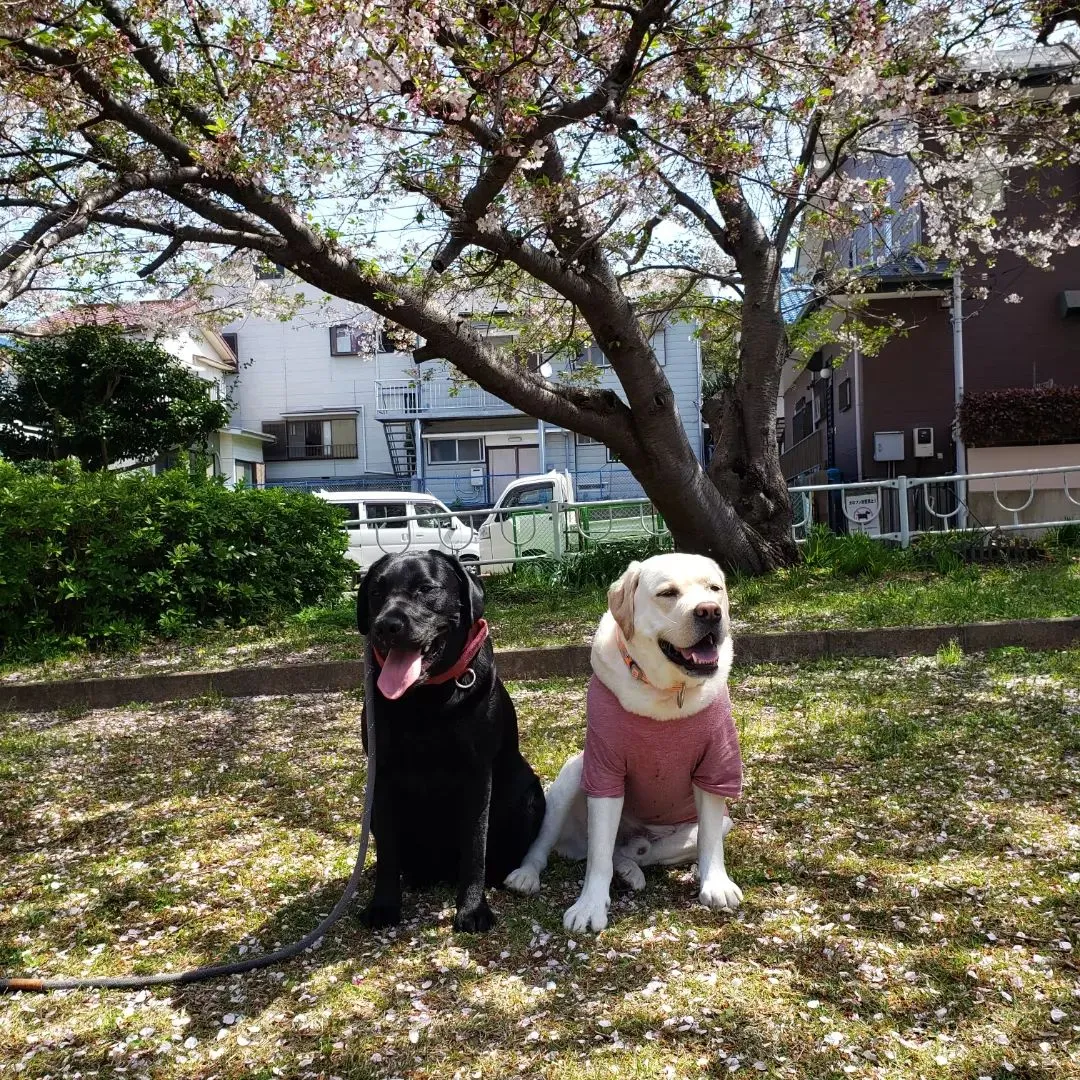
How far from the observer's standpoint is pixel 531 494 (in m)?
16.9

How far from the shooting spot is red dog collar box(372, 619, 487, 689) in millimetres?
2734

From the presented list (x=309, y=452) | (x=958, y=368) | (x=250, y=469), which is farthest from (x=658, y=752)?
(x=309, y=452)

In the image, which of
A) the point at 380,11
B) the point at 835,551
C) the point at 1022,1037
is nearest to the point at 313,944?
the point at 1022,1037

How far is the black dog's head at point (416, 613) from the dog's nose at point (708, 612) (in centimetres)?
72

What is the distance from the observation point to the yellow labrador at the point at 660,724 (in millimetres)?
2627

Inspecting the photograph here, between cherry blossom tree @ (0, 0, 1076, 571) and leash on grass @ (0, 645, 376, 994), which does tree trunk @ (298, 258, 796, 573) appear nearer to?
cherry blossom tree @ (0, 0, 1076, 571)

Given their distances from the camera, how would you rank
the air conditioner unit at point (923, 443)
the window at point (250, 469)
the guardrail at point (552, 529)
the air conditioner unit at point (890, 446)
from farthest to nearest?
the window at point (250, 469) → the air conditioner unit at point (890, 446) → the air conditioner unit at point (923, 443) → the guardrail at point (552, 529)

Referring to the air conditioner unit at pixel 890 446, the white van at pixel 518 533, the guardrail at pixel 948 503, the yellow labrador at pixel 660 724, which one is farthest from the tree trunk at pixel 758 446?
the yellow labrador at pixel 660 724

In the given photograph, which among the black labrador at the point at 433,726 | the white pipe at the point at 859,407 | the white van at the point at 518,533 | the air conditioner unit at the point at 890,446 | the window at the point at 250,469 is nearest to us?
the black labrador at the point at 433,726

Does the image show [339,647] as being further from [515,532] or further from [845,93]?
[845,93]

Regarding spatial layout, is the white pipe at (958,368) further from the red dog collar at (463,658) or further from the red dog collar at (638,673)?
the red dog collar at (463,658)

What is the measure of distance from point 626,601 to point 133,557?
713 centimetres

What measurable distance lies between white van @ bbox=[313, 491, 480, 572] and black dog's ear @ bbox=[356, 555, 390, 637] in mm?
7449

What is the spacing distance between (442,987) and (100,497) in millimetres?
7433
